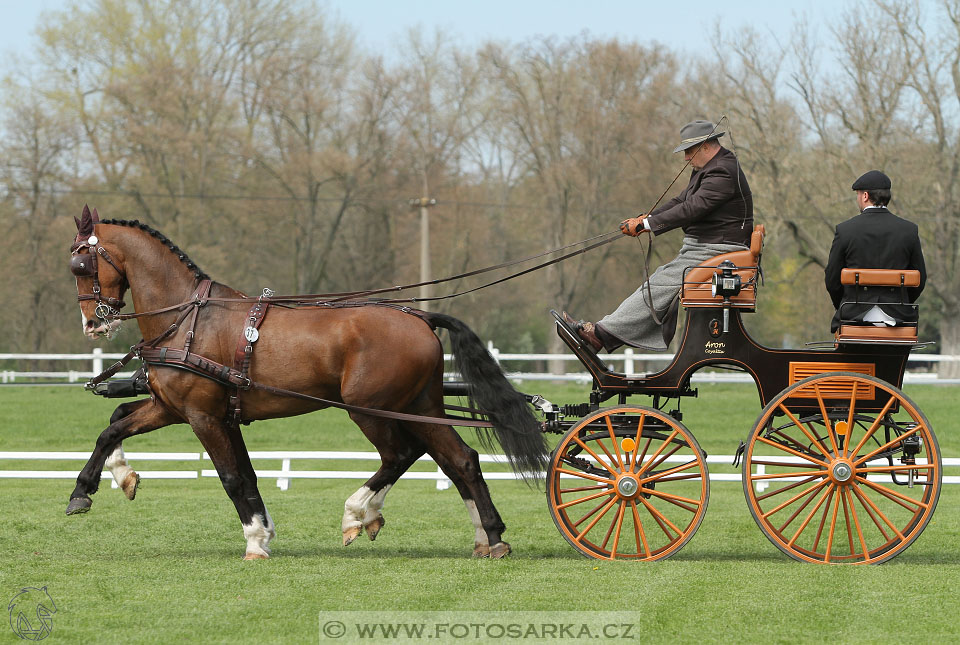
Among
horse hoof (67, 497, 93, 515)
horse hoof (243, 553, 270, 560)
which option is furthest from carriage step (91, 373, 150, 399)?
horse hoof (243, 553, 270, 560)

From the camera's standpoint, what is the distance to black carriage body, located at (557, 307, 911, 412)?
691 cm

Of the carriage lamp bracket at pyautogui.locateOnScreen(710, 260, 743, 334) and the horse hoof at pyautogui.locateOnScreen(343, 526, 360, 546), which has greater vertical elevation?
the carriage lamp bracket at pyautogui.locateOnScreen(710, 260, 743, 334)

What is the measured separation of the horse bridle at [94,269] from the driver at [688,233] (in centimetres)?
306

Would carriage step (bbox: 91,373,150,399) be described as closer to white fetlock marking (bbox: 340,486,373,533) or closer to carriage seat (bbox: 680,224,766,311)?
white fetlock marking (bbox: 340,486,373,533)

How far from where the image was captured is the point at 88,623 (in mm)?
5281

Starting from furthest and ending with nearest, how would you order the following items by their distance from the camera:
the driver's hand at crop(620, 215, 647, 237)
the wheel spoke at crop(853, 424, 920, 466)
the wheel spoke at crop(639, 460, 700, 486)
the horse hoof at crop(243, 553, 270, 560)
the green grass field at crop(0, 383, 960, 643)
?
the horse hoof at crop(243, 553, 270, 560)
the driver's hand at crop(620, 215, 647, 237)
the wheel spoke at crop(639, 460, 700, 486)
the wheel spoke at crop(853, 424, 920, 466)
the green grass field at crop(0, 383, 960, 643)

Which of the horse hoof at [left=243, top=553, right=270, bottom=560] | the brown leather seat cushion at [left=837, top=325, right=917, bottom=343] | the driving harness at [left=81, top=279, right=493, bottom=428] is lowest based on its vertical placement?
the horse hoof at [left=243, top=553, right=270, bottom=560]

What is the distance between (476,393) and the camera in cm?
757

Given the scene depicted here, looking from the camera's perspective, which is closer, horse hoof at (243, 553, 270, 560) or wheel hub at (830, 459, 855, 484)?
wheel hub at (830, 459, 855, 484)

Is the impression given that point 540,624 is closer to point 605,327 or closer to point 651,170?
point 605,327

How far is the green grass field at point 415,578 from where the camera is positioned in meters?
5.25

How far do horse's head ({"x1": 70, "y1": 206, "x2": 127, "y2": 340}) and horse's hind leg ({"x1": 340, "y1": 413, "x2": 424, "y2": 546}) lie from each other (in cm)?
174

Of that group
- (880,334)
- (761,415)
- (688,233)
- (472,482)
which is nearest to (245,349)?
(472,482)

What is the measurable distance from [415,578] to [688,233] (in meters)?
2.70
